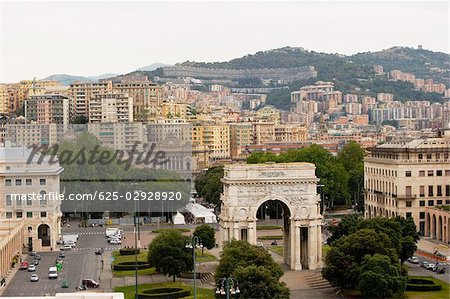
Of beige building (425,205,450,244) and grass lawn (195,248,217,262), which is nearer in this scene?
grass lawn (195,248,217,262)

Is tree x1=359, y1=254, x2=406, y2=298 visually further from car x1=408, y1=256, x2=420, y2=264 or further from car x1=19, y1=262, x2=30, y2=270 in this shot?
car x1=19, y1=262, x2=30, y2=270

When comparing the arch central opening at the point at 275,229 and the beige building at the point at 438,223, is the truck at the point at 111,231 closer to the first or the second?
the arch central opening at the point at 275,229

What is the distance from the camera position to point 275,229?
290 ft

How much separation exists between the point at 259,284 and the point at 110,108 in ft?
396

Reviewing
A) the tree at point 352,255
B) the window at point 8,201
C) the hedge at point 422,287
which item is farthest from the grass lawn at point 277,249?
the window at point 8,201

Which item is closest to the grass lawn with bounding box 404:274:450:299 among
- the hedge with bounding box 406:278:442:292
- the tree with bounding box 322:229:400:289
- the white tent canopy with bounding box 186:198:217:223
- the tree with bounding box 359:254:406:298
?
the hedge with bounding box 406:278:442:292

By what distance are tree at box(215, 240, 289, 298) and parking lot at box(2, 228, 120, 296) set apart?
8994 millimetres

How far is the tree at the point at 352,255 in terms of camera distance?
54438 mm

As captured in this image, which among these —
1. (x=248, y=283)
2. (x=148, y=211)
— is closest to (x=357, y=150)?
(x=148, y=211)

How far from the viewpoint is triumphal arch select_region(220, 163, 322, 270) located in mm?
64125

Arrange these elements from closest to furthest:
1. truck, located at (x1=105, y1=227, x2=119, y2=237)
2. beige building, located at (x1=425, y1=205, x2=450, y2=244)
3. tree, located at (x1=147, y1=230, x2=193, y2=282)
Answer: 1. tree, located at (x1=147, y1=230, x2=193, y2=282)
2. beige building, located at (x1=425, y1=205, x2=450, y2=244)
3. truck, located at (x1=105, y1=227, x2=119, y2=237)

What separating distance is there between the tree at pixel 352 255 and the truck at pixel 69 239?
2764 centimetres

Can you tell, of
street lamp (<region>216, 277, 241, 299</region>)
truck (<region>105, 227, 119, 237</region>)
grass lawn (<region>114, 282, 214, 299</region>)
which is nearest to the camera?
street lamp (<region>216, 277, 241, 299</region>)

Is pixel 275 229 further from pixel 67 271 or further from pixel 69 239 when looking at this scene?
pixel 67 271
